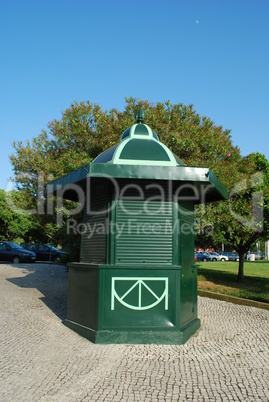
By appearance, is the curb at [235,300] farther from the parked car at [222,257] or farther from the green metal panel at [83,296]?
the parked car at [222,257]

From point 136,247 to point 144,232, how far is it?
0.33 meters

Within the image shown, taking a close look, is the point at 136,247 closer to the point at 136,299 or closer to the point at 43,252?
the point at 136,299

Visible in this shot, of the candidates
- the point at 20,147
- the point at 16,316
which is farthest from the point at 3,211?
the point at 16,316

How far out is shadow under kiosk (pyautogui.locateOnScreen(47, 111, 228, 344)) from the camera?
6.82 meters

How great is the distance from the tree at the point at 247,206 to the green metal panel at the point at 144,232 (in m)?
7.76

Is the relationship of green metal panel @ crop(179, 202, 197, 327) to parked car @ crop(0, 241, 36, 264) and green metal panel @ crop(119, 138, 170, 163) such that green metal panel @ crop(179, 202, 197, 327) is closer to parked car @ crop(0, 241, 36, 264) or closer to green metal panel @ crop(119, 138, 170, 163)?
green metal panel @ crop(119, 138, 170, 163)

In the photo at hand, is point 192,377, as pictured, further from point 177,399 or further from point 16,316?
point 16,316

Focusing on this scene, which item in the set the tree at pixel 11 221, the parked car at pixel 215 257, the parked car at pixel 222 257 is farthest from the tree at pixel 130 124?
the parked car at pixel 222 257

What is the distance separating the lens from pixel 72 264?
787 centimetres

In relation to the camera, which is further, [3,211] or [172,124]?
[3,211]

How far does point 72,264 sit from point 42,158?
12.7 m

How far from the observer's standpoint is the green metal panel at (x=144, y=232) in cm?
718

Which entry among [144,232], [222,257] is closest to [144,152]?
[144,232]

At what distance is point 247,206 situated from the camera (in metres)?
15.6
